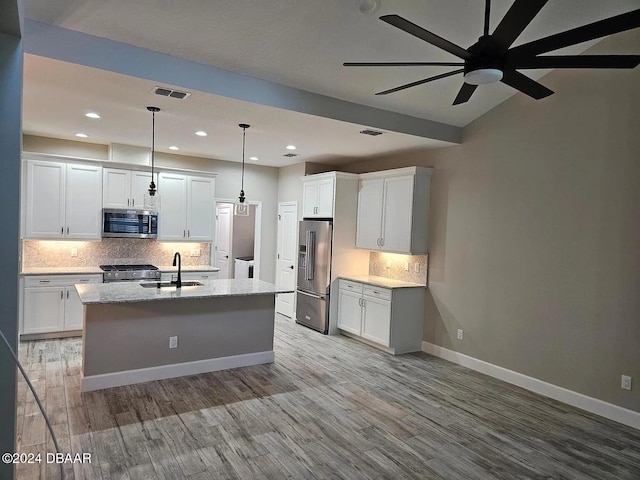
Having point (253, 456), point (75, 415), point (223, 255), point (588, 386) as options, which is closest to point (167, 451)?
point (253, 456)

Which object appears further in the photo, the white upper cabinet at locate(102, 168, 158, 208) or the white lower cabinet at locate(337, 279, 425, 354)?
the white upper cabinet at locate(102, 168, 158, 208)

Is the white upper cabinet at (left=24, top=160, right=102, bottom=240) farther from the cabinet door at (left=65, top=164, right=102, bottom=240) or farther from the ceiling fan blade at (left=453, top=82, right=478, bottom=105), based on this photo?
the ceiling fan blade at (left=453, top=82, right=478, bottom=105)

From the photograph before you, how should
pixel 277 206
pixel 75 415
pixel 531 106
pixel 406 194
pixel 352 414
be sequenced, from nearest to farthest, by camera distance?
pixel 75 415 < pixel 352 414 < pixel 531 106 < pixel 406 194 < pixel 277 206

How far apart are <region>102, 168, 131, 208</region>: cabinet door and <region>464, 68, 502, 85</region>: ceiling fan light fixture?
17.0ft

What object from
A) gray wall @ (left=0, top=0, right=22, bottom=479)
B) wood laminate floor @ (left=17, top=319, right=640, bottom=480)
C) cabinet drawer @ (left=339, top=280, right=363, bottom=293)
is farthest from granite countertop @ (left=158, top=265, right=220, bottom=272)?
gray wall @ (left=0, top=0, right=22, bottom=479)

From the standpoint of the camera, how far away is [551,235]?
4.20m

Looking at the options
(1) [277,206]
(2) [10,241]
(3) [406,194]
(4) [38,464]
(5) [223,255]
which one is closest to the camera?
(2) [10,241]

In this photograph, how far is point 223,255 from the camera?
365 inches

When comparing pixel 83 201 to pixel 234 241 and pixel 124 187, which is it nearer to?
pixel 124 187

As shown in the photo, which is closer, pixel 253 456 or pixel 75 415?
pixel 253 456

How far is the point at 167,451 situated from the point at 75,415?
1038 mm

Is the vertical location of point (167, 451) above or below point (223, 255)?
below

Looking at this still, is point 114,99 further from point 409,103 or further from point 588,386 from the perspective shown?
point 588,386

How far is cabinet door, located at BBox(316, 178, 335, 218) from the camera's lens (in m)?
6.23
